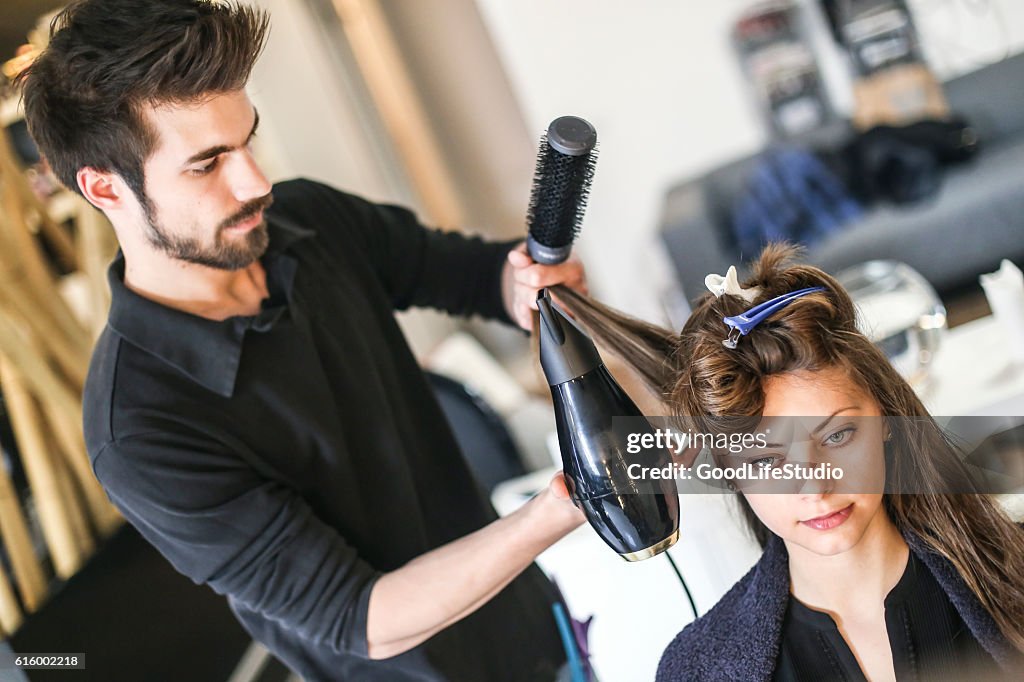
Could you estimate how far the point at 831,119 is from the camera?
378 centimetres

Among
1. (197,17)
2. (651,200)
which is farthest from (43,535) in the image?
(651,200)

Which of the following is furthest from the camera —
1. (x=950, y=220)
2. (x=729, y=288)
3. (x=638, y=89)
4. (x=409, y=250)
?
(x=638, y=89)

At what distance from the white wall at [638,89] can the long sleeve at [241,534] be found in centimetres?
280

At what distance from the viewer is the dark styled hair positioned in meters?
1.09

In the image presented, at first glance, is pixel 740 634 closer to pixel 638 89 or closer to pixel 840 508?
pixel 840 508

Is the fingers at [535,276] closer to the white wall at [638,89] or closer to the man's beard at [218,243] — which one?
the man's beard at [218,243]

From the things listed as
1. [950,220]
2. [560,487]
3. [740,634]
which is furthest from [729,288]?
[950,220]

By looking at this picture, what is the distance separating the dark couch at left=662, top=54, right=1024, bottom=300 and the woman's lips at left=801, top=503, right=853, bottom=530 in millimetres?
2076

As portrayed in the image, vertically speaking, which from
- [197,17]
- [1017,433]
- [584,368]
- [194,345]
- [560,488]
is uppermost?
[197,17]

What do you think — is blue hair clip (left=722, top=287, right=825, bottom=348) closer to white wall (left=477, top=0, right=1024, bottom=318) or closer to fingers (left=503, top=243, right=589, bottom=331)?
fingers (left=503, top=243, right=589, bottom=331)

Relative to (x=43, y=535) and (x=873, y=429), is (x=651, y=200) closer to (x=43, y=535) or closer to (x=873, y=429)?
(x=43, y=535)

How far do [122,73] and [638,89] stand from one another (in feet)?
10.3

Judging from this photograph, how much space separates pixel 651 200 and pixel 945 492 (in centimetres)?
318

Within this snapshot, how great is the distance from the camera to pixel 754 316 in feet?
3.05
